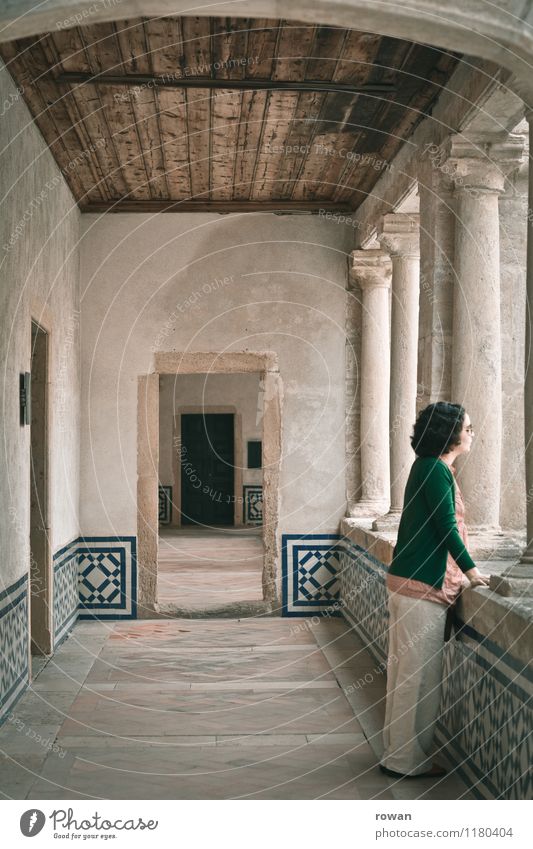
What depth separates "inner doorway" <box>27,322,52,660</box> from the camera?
22.0 ft

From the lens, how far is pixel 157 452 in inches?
329

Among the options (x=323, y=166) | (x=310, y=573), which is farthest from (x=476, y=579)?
(x=310, y=573)

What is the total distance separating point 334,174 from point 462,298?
251 cm

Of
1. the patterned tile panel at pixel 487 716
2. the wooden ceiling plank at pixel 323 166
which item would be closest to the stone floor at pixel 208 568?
the wooden ceiling plank at pixel 323 166

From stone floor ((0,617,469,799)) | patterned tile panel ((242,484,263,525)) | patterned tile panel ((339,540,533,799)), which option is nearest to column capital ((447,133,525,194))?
patterned tile panel ((339,540,533,799))

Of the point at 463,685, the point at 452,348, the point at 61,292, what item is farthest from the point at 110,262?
the point at 463,685

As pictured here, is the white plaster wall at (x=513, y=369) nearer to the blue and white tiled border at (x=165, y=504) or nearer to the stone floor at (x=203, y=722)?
the stone floor at (x=203, y=722)

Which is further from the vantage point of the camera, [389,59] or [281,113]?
[281,113]

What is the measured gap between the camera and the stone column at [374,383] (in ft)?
27.3

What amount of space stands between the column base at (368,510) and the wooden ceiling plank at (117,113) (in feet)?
9.90

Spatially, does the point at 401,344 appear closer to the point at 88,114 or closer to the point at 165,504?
the point at 88,114

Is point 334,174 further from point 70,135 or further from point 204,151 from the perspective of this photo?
point 70,135

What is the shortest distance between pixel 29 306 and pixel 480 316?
2.53 m

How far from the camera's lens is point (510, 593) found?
3.70 meters
